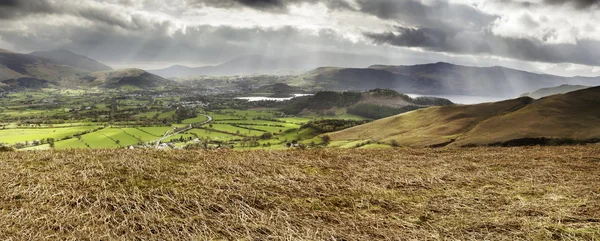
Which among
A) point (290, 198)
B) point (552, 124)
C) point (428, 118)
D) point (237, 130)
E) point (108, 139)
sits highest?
point (552, 124)

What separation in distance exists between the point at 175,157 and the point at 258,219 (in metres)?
6.33

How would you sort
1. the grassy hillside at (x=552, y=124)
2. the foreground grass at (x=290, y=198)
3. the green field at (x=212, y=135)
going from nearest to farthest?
the foreground grass at (x=290, y=198) → the grassy hillside at (x=552, y=124) → the green field at (x=212, y=135)

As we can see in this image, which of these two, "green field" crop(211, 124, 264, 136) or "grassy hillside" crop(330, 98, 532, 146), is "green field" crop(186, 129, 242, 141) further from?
"grassy hillside" crop(330, 98, 532, 146)

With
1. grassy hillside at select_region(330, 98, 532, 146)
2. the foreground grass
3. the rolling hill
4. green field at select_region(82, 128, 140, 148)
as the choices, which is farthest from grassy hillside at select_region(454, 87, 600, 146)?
green field at select_region(82, 128, 140, 148)

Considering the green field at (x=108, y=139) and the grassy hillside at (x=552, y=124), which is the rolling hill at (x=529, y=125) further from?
the green field at (x=108, y=139)

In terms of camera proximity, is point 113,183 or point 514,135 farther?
point 514,135

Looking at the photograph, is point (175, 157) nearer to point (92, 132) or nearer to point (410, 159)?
point (410, 159)

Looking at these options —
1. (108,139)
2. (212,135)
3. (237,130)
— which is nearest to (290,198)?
(212,135)

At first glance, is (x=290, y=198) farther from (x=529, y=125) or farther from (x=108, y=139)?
(x=108, y=139)

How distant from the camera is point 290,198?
6535mm

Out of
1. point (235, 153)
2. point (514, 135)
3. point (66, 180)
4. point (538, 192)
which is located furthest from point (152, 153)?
point (514, 135)

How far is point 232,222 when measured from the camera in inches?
202

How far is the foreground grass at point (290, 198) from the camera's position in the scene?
4883 millimetres

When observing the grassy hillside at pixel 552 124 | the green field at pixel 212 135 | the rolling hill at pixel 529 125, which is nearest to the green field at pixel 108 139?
the green field at pixel 212 135
